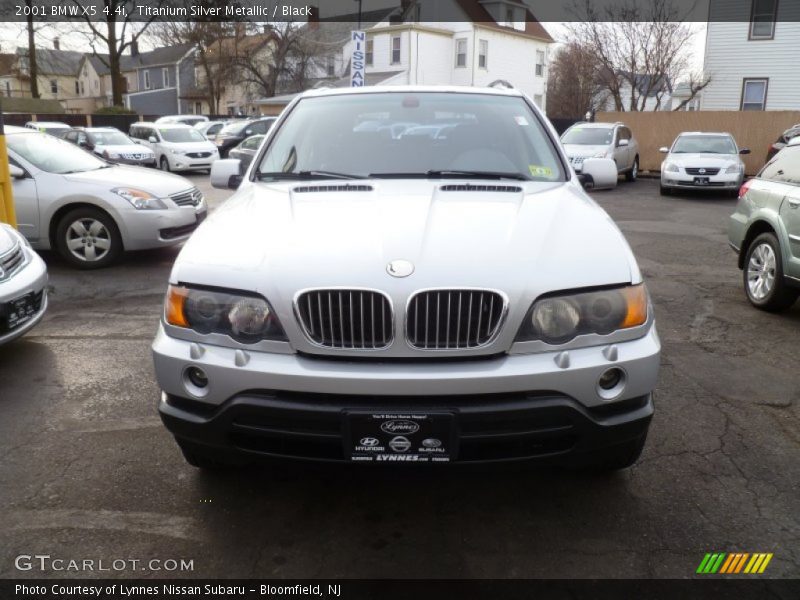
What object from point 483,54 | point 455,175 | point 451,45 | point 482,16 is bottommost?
point 455,175

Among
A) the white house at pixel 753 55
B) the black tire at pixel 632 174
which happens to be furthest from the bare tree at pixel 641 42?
the black tire at pixel 632 174

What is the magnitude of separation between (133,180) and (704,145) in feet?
44.9

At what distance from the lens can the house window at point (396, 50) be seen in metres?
41.4

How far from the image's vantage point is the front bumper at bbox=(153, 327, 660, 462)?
241 centimetres

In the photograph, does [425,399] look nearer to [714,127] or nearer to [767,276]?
[767,276]

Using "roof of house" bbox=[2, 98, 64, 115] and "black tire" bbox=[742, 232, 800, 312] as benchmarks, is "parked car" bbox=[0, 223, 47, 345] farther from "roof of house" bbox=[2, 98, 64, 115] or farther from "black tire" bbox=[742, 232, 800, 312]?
"roof of house" bbox=[2, 98, 64, 115]

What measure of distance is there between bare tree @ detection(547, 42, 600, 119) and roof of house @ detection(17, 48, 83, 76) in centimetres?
3375

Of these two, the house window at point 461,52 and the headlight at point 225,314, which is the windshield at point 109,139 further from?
the house window at point 461,52

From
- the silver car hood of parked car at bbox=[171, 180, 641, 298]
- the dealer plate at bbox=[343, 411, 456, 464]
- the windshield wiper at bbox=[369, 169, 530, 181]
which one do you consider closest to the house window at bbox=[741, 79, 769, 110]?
the windshield wiper at bbox=[369, 169, 530, 181]

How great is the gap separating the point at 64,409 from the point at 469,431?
2817 mm

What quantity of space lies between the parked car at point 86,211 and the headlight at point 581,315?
21.6 feet

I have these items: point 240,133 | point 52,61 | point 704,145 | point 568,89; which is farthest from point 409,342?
point 52,61

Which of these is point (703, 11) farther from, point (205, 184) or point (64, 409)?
point (64, 409)

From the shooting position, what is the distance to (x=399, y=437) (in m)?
2.45
